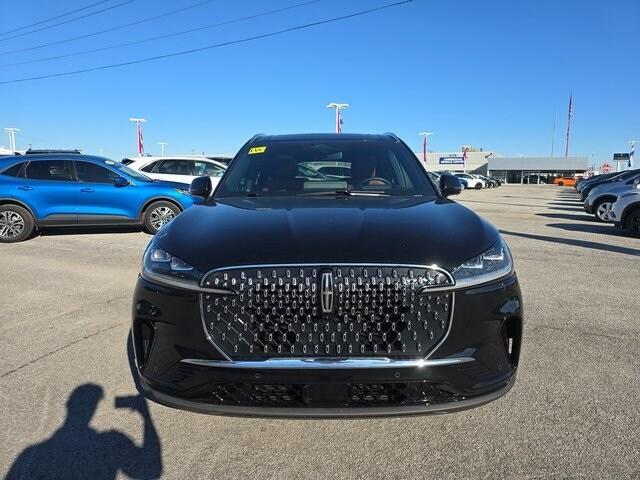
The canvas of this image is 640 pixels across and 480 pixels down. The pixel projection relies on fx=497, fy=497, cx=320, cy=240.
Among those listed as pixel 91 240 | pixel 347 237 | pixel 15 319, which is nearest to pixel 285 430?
pixel 347 237

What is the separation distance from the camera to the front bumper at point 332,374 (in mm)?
2129

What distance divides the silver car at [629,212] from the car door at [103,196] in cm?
1090

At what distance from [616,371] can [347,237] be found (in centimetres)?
246

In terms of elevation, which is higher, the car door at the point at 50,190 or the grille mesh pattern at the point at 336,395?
the car door at the point at 50,190

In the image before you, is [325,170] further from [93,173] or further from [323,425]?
[93,173]

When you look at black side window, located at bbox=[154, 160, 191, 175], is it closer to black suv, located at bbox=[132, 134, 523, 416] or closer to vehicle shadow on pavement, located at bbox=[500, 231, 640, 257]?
vehicle shadow on pavement, located at bbox=[500, 231, 640, 257]

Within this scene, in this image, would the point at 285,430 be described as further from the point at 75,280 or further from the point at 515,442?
the point at 75,280

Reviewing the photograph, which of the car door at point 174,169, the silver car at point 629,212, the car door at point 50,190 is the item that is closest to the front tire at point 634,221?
the silver car at point 629,212

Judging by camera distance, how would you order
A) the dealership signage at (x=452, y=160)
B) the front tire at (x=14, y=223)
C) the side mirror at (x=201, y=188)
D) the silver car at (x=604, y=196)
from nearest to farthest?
the side mirror at (x=201, y=188)
the front tire at (x=14, y=223)
the silver car at (x=604, y=196)
the dealership signage at (x=452, y=160)

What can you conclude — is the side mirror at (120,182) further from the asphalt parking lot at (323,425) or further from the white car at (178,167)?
the asphalt parking lot at (323,425)

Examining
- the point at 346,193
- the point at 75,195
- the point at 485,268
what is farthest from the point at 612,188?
the point at 485,268

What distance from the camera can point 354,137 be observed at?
4.27 metres

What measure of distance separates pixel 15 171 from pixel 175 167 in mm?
5055

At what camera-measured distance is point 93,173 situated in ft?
33.5
